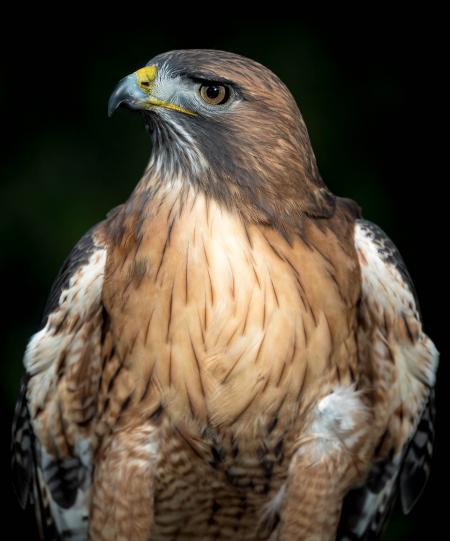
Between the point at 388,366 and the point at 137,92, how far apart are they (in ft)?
3.52

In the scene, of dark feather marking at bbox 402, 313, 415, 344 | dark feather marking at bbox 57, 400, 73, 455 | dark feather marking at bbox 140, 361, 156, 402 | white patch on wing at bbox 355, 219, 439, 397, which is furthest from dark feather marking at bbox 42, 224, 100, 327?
dark feather marking at bbox 402, 313, 415, 344

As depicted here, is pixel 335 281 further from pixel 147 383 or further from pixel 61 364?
pixel 61 364

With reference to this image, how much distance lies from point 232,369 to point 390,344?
0.53 metres

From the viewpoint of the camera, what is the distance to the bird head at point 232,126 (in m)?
2.55

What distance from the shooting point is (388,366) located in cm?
289

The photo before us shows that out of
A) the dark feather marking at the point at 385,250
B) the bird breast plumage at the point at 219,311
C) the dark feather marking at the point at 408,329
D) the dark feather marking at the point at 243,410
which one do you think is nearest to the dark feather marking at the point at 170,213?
the bird breast plumage at the point at 219,311

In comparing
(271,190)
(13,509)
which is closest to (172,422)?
(271,190)

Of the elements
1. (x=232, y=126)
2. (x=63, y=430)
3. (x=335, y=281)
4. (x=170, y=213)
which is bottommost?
(x=63, y=430)

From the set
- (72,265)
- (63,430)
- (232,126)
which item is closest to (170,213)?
(232,126)

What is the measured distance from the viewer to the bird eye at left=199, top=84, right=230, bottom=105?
254 centimetres

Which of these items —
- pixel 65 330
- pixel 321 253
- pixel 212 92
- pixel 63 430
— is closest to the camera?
pixel 212 92

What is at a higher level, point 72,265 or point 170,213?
point 170,213

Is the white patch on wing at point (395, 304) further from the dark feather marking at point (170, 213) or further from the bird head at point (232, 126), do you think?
the dark feather marking at point (170, 213)

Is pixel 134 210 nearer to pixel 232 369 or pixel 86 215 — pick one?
pixel 232 369
